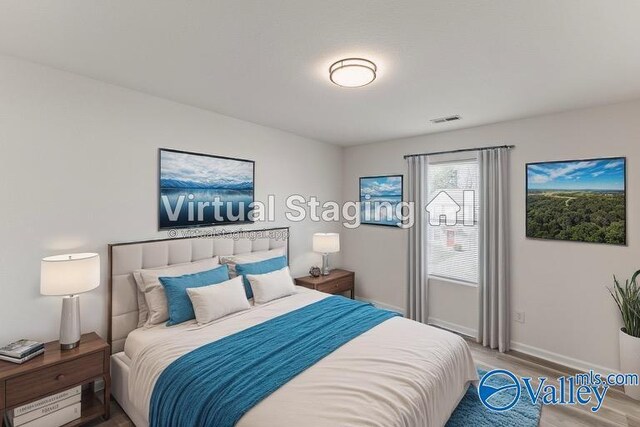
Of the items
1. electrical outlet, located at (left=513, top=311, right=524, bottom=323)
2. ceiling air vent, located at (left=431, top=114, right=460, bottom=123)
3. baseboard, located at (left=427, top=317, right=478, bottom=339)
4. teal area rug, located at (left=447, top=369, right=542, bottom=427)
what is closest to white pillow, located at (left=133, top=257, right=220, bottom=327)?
teal area rug, located at (left=447, top=369, right=542, bottom=427)

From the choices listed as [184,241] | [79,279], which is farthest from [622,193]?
[79,279]

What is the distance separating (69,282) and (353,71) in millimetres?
2391

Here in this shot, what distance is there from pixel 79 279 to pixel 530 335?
4.23m

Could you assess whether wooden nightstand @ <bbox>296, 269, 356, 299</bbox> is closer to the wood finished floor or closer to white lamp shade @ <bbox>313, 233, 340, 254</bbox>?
white lamp shade @ <bbox>313, 233, 340, 254</bbox>

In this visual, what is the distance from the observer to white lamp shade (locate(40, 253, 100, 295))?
1979 millimetres

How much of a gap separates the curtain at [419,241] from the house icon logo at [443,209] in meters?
0.10

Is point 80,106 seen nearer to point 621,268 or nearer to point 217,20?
point 217,20

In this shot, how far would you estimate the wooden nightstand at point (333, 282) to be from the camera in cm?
397

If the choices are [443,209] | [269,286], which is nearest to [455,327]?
[443,209]

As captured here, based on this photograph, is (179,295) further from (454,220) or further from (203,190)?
(454,220)

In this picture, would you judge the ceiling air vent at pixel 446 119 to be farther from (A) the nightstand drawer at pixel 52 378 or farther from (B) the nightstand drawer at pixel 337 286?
(A) the nightstand drawer at pixel 52 378

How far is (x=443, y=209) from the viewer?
13.0 ft

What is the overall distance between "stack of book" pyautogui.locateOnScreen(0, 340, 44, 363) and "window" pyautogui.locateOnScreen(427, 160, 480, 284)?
13.1 feet

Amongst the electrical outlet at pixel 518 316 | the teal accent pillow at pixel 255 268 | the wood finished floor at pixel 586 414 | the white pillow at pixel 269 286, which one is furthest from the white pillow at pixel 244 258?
the electrical outlet at pixel 518 316
